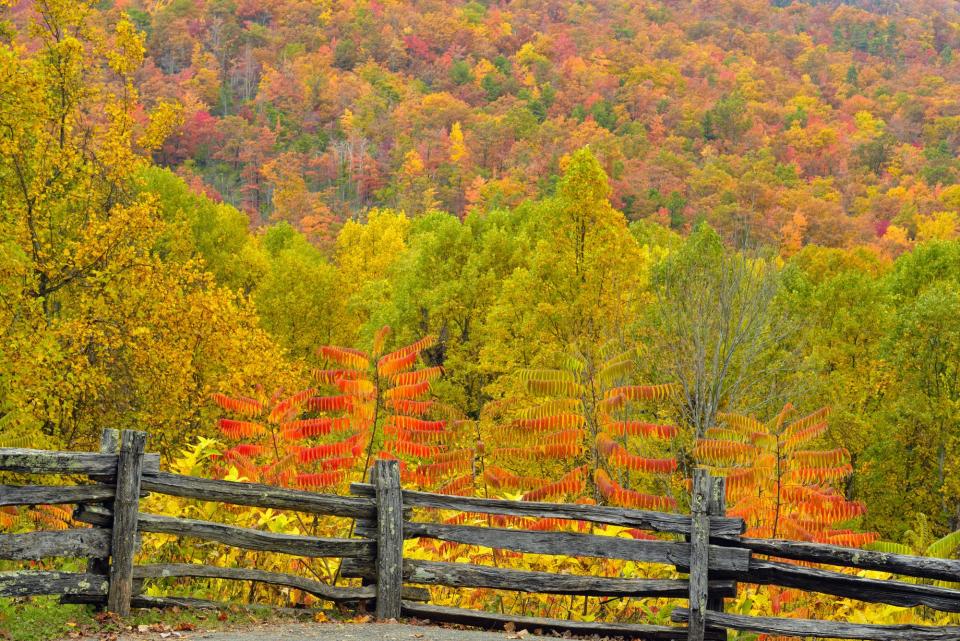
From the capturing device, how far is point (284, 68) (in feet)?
612

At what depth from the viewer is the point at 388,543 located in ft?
29.9

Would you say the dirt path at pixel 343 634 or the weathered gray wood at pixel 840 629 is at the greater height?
the weathered gray wood at pixel 840 629

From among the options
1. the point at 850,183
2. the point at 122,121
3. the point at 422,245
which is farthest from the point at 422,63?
the point at 122,121

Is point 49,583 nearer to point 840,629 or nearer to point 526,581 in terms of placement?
point 526,581

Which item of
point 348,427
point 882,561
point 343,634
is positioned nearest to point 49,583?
point 343,634

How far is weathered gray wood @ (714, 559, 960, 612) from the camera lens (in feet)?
28.2

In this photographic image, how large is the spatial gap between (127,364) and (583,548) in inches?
528

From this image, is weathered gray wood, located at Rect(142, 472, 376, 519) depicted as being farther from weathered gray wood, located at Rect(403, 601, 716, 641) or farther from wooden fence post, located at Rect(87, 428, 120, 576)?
weathered gray wood, located at Rect(403, 601, 716, 641)

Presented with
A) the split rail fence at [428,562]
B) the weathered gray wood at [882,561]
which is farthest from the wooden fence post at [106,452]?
the weathered gray wood at [882,561]

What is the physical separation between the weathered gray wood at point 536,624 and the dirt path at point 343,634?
7.5 inches

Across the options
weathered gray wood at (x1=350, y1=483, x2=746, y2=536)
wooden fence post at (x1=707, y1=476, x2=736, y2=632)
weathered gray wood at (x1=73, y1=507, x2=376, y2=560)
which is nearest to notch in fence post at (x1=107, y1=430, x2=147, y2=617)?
weathered gray wood at (x1=73, y1=507, x2=376, y2=560)

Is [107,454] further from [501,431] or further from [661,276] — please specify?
[661,276]

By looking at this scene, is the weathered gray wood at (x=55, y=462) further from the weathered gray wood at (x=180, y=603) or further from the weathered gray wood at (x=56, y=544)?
the weathered gray wood at (x=180, y=603)

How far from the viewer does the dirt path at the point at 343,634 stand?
26.7 ft
